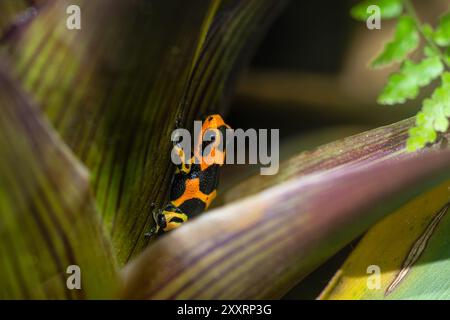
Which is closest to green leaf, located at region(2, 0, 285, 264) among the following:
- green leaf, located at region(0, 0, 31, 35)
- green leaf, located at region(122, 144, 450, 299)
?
green leaf, located at region(0, 0, 31, 35)

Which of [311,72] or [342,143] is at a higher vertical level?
[311,72]

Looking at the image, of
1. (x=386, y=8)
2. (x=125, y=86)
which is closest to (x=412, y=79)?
(x=386, y=8)

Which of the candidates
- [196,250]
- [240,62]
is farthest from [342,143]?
[240,62]

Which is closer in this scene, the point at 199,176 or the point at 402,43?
the point at 402,43

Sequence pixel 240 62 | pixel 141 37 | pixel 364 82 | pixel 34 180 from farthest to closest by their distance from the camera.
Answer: pixel 364 82 → pixel 240 62 → pixel 141 37 → pixel 34 180

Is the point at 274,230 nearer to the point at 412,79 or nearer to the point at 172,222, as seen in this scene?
the point at 412,79

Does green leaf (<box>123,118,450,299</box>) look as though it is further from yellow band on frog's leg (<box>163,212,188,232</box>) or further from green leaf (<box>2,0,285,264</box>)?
yellow band on frog's leg (<box>163,212,188,232</box>)

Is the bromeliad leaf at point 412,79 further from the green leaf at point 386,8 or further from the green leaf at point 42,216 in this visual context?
the green leaf at point 42,216
